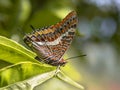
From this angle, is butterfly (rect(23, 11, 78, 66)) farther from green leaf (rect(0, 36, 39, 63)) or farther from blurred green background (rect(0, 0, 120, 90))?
blurred green background (rect(0, 0, 120, 90))

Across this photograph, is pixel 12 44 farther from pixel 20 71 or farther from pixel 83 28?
pixel 83 28

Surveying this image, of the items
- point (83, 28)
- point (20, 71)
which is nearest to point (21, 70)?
point (20, 71)

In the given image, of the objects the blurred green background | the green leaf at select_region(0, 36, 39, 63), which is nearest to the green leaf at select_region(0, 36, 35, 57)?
the green leaf at select_region(0, 36, 39, 63)

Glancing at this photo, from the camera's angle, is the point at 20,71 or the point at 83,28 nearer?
the point at 20,71

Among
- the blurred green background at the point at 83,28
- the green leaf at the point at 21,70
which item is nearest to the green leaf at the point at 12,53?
the green leaf at the point at 21,70

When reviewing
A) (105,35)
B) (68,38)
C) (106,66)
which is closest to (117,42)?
(105,35)

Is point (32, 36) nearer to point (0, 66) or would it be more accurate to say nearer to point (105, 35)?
point (0, 66)

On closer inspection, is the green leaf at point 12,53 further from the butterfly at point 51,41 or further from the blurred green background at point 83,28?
the blurred green background at point 83,28
